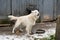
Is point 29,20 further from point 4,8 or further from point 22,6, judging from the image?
point 4,8

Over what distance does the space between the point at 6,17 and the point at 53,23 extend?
99 cm

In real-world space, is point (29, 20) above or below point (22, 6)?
below

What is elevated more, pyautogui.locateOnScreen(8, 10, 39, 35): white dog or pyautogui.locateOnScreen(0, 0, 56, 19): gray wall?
pyautogui.locateOnScreen(0, 0, 56, 19): gray wall

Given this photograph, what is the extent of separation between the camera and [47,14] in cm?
350

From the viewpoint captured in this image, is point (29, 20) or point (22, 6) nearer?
point (29, 20)

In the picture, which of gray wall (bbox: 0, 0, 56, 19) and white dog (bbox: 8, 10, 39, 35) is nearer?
white dog (bbox: 8, 10, 39, 35)

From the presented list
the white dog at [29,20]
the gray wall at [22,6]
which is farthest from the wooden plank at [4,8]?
the white dog at [29,20]

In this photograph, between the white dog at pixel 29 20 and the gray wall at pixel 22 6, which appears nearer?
the white dog at pixel 29 20

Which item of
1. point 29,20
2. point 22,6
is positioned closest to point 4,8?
point 22,6

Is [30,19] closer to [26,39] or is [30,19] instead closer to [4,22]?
[26,39]

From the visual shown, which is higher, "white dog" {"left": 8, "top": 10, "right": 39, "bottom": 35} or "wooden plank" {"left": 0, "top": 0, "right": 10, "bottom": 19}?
"wooden plank" {"left": 0, "top": 0, "right": 10, "bottom": 19}

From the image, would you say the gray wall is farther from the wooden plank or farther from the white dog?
the white dog

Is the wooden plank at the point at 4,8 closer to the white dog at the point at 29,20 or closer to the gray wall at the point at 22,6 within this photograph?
the gray wall at the point at 22,6

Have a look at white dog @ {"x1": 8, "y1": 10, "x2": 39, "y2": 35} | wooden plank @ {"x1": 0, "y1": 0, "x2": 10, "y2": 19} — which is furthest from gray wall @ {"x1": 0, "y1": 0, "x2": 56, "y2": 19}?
white dog @ {"x1": 8, "y1": 10, "x2": 39, "y2": 35}
